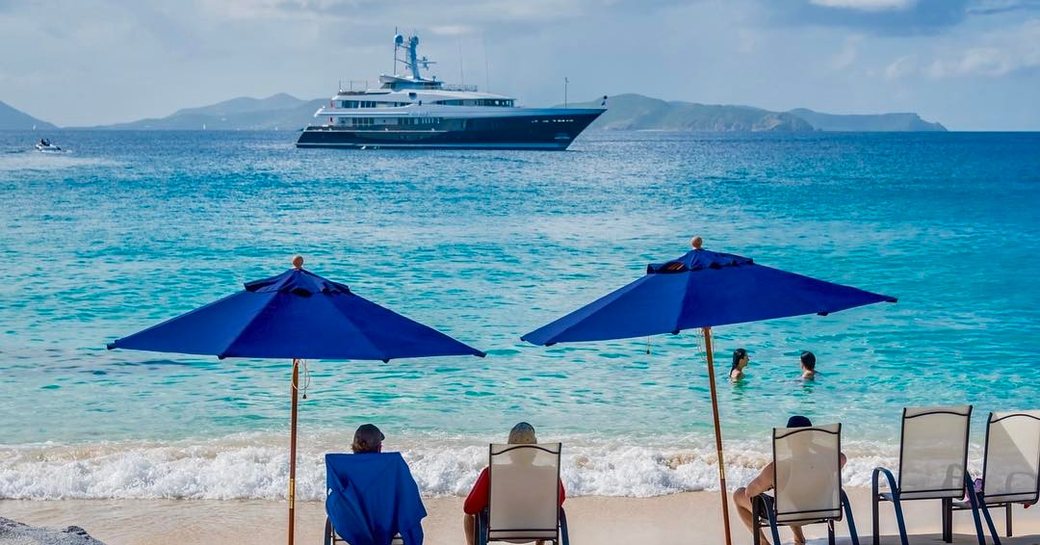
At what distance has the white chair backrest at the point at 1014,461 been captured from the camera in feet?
19.0

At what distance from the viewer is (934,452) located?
18.9 ft

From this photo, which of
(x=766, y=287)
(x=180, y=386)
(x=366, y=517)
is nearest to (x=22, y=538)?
(x=366, y=517)

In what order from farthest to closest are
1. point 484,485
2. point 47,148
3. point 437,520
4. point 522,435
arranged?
1. point 47,148
2. point 437,520
3. point 484,485
4. point 522,435

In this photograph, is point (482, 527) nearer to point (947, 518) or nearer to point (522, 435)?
point (522, 435)

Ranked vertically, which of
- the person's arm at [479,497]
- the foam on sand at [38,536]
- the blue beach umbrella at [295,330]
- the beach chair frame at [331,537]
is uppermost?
the blue beach umbrella at [295,330]

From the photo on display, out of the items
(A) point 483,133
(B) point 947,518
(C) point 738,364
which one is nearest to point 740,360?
(C) point 738,364

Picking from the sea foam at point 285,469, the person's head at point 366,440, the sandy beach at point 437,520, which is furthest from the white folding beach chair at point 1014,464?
the person's head at point 366,440

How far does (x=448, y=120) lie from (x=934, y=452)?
77.3m

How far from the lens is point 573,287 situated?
773 inches

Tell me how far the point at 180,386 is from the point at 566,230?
18558mm

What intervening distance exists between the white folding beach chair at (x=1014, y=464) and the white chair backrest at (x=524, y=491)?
208 cm

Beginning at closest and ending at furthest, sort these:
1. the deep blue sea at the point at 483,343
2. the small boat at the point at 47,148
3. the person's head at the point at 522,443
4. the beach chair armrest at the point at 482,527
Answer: the person's head at the point at 522,443, the beach chair armrest at the point at 482,527, the deep blue sea at the point at 483,343, the small boat at the point at 47,148

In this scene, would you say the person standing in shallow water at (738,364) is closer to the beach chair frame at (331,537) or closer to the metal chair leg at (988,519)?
the metal chair leg at (988,519)

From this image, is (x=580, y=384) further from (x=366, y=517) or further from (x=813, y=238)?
(x=813, y=238)
